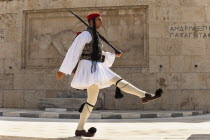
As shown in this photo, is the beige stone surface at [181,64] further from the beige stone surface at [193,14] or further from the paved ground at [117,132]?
the paved ground at [117,132]

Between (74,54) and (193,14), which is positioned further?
(193,14)

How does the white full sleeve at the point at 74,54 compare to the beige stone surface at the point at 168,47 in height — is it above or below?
below

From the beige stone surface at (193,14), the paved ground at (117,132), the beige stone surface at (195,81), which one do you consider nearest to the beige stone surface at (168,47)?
the beige stone surface at (193,14)

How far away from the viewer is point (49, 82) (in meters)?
14.0

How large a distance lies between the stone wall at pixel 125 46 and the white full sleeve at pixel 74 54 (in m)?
7.63

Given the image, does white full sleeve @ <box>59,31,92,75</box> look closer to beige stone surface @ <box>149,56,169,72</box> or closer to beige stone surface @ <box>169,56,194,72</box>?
beige stone surface @ <box>149,56,169,72</box>

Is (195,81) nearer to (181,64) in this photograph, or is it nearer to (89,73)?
(181,64)

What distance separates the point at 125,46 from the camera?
13773mm

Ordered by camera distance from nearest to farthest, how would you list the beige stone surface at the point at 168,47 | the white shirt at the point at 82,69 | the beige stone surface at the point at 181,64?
the white shirt at the point at 82,69
the beige stone surface at the point at 181,64
the beige stone surface at the point at 168,47

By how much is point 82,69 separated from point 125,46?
8.16 meters

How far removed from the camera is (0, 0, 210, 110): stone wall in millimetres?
13086

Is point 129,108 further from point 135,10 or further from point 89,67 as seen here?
point 89,67

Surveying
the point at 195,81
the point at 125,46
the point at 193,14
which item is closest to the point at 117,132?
the point at 195,81

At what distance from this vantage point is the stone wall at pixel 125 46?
13.1m
